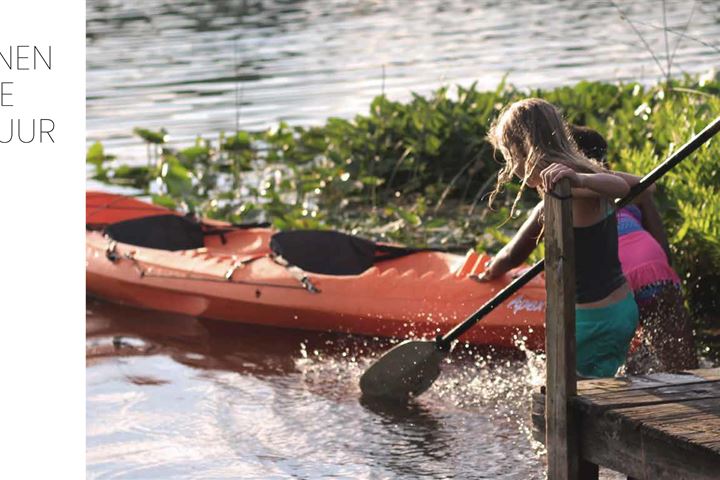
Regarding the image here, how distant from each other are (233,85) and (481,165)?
7.94 m

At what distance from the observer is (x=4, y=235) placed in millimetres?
8703

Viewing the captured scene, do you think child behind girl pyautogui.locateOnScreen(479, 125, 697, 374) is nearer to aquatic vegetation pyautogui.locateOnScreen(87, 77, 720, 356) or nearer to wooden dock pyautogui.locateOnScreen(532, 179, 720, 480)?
wooden dock pyautogui.locateOnScreen(532, 179, 720, 480)

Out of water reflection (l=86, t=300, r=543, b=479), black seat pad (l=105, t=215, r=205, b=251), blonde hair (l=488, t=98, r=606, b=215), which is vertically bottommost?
water reflection (l=86, t=300, r=543, b=479)

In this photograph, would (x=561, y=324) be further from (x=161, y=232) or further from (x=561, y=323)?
(x=161, y=232)

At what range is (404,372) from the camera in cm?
585

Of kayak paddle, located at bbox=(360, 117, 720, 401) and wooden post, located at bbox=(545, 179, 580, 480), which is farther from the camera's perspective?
kayak paddle, located at bbox=(360, 117, 720, 401)

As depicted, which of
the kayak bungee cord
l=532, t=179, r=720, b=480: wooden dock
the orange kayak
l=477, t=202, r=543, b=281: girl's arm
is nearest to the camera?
l=532, t=179, r=720, b=480: wooden dock

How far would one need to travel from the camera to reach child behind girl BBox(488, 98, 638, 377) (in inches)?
171

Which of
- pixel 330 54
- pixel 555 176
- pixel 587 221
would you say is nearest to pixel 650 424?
pixel 555 176

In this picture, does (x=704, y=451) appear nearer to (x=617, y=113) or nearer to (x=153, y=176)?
(x=617, y=113)

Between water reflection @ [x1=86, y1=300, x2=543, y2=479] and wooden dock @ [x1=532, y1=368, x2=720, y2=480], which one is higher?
wooden dock @ [x1=532, y1=368, x2=720, y2=480]

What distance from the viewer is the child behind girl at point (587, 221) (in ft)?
14.2

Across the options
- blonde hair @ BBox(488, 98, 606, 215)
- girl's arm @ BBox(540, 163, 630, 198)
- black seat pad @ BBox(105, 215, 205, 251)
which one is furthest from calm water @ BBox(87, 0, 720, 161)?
girl's arm @ BBox(540, 163, 630, 198)

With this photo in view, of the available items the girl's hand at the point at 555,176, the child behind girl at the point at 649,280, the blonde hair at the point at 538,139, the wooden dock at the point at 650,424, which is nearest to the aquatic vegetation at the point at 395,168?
the child behind girl at the point at 649,280
